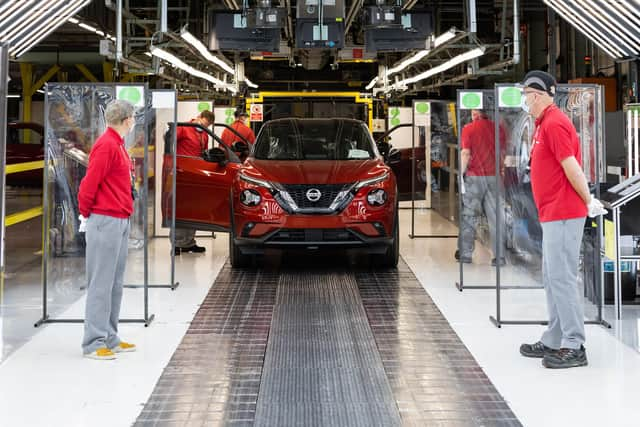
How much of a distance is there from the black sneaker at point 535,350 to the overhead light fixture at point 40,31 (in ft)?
20.4

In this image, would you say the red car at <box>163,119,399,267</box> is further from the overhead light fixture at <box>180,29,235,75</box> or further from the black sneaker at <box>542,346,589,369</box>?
the black sneaker at <box>542,346,589,369</box>

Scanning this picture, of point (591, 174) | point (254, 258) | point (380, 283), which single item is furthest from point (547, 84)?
point (254, 258)

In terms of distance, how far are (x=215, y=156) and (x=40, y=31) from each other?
2402 millimetres

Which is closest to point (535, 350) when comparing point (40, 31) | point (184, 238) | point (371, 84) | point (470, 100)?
point (470, 100)

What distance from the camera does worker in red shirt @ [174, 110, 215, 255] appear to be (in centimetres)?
962

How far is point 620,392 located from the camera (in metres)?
4.48

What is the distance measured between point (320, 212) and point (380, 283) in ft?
3.08

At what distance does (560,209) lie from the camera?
4.97 metres

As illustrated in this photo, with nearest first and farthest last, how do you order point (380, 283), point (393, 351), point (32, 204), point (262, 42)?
1. point (393, 351)
2. point (380, 283)
3. point (262, 42)
4. point (32, 204)

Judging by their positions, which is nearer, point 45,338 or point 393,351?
point 393,351

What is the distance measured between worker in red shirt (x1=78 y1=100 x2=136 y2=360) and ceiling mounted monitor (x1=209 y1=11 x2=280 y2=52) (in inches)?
213

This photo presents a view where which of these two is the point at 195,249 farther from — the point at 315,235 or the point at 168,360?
the point at 168,360

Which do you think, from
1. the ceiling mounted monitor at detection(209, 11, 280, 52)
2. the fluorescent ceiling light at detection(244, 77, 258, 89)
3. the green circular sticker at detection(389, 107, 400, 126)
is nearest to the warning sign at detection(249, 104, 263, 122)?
the green circular sticker at detection(389, 107, 400, 126)

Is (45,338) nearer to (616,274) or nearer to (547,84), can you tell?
(547,84)
